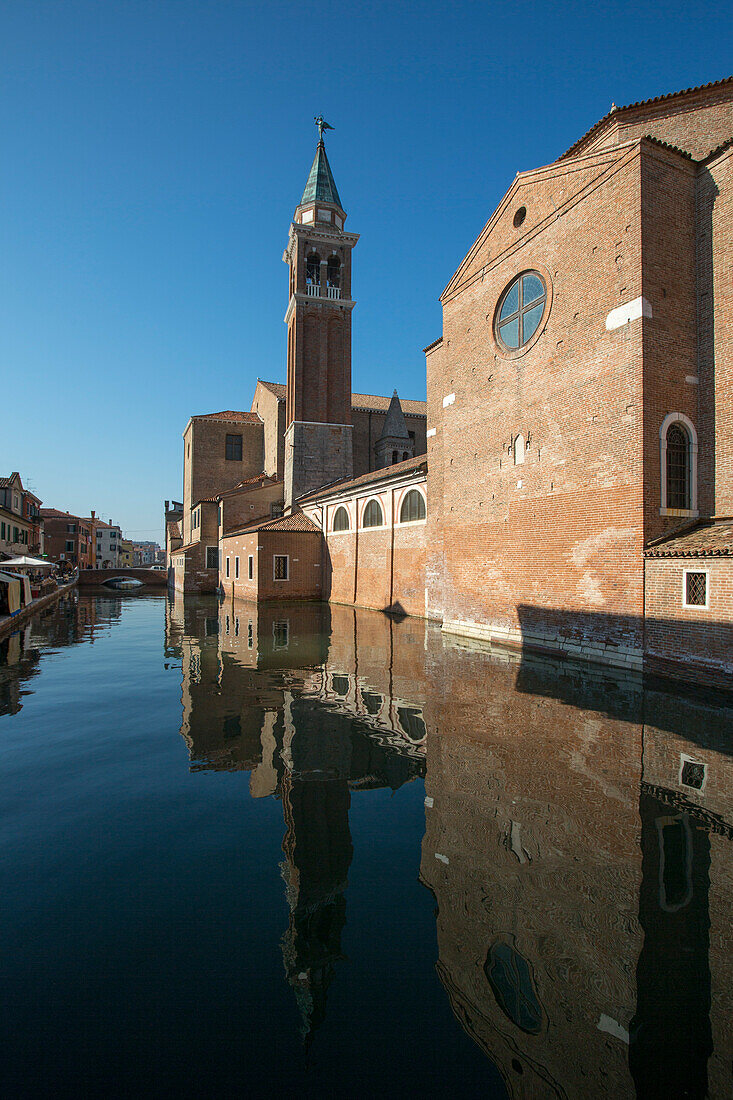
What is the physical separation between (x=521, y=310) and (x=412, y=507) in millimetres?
8125

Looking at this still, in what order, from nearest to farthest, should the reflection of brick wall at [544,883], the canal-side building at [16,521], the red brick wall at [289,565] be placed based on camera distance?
the reflection of brick wall at [544,883]
the red brick wall at [289,565]
the canal-side building at [16,521]

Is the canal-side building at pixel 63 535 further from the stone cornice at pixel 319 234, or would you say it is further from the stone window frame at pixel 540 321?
the stone window frame at pixel 540 321

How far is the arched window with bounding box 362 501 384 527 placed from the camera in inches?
852

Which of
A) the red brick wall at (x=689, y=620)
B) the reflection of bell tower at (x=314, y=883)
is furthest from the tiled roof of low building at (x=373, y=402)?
the reflection of bell tower at (x=314, y=883)

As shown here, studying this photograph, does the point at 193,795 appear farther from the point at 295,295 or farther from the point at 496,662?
the point at 295,295

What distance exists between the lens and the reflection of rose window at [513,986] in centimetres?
229

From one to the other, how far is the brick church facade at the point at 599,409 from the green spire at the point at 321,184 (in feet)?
79.2

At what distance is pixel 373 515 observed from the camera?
873 inches

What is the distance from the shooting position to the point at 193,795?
14.7 ft

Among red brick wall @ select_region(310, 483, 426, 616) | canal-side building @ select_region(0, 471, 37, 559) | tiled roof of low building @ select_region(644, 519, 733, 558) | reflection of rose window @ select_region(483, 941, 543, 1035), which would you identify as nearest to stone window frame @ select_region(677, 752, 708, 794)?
reflection of rose window @ select_region(483, 941, 543, 1035)

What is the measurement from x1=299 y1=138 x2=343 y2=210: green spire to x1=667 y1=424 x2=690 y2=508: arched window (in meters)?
32.3

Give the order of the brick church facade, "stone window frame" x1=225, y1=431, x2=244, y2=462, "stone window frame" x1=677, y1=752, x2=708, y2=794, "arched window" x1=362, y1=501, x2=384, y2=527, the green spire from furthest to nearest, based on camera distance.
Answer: "stone window frame" x1=225, y1=431, x2=244, y2=462 → the green spire → "arched window" x1=362, y1=501, x2=384, y2=527 → the brick church facade → "stone window frame" x1=677, y1=752, x2=708, y2=794

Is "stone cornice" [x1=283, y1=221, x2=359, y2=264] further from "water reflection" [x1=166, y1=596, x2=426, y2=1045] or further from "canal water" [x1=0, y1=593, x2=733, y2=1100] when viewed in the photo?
"canal water" [x1=0, y1=593, x2=733, y2=1100]

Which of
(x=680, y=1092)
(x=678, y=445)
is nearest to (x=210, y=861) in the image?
(x=680, y=1092)
